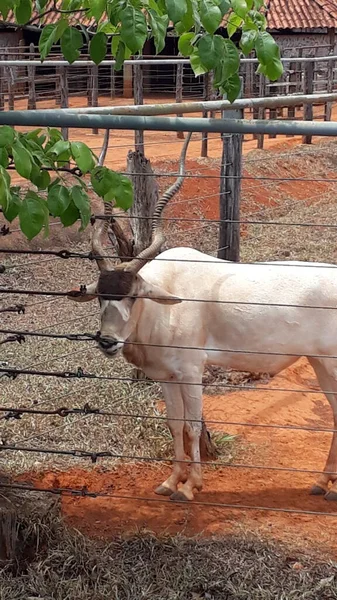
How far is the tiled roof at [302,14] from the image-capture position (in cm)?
2552

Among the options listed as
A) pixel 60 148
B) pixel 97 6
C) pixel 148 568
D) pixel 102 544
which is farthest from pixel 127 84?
pixel 97 6

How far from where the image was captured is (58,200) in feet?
9.86

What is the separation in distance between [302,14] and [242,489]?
23084 millimetres

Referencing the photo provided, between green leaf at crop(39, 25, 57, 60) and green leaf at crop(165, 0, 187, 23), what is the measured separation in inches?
18.3

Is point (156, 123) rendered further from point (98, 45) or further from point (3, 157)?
point (3, 157)

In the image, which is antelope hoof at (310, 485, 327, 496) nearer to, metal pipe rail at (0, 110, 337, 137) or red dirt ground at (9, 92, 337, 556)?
red dirt ground at (9, 92, 337, 556)

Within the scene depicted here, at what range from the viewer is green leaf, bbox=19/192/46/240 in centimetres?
293

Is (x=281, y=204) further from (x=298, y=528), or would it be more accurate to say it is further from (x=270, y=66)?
(x=270, y=66)

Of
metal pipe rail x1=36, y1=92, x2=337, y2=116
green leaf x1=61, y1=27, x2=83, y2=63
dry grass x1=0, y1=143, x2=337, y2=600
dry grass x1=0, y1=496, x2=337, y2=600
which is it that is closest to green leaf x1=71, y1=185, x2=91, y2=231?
green leaf x1=61, y1=27, x2=83, y2=63

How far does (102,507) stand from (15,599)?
1132mm

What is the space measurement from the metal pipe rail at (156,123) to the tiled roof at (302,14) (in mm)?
22954

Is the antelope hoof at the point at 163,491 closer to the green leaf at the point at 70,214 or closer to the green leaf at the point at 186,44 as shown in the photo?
the green leaf at the point at 70,214

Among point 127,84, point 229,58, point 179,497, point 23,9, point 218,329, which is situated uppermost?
point 23,9

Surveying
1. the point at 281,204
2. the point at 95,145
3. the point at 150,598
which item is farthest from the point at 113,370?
the point at 95,145
